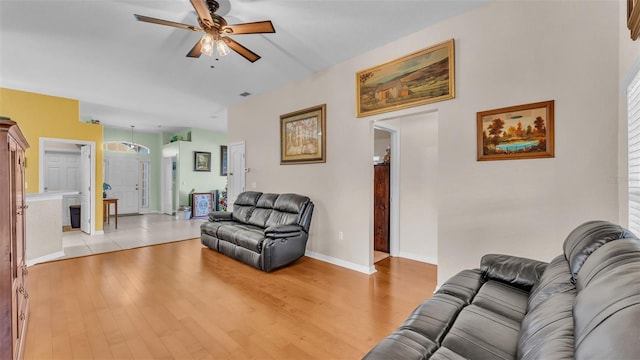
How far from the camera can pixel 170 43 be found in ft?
10.7

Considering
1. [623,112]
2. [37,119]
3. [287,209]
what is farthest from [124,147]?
[623,112]

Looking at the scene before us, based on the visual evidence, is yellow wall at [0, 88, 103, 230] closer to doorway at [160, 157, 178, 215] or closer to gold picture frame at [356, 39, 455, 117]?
doorway at [160, 157, 178, 215]

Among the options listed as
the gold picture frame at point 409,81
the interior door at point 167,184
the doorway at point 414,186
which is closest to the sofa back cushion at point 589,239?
the gold picture frame at point 409,81

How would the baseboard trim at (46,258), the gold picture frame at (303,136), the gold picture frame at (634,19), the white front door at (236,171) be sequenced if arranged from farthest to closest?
the white front door at (236,171), the gold picture frame at (303,136), the baseboard trim at (46,258), the gold picture frame at (634,19)

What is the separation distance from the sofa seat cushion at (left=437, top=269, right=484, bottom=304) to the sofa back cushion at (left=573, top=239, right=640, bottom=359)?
2.23 ft

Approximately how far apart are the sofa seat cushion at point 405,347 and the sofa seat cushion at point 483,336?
96mm

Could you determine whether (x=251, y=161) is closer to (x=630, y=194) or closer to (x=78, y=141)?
(x=78, y=141)

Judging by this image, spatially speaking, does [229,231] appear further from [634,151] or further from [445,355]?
[634,151]

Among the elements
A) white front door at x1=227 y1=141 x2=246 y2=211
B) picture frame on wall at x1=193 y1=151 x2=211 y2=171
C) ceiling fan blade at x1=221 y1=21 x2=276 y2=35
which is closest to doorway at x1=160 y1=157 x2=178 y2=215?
picture frame on wall at x1=193 y1=151 x2=211 y2=171

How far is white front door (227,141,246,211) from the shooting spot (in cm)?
565

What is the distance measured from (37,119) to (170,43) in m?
4.02

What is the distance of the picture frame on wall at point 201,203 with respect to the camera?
826 centimetres

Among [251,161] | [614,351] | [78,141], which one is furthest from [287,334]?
[78,141]

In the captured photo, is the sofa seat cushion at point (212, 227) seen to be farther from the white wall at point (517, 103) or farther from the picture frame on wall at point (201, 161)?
the picture frame on wall at point (201, 161)
